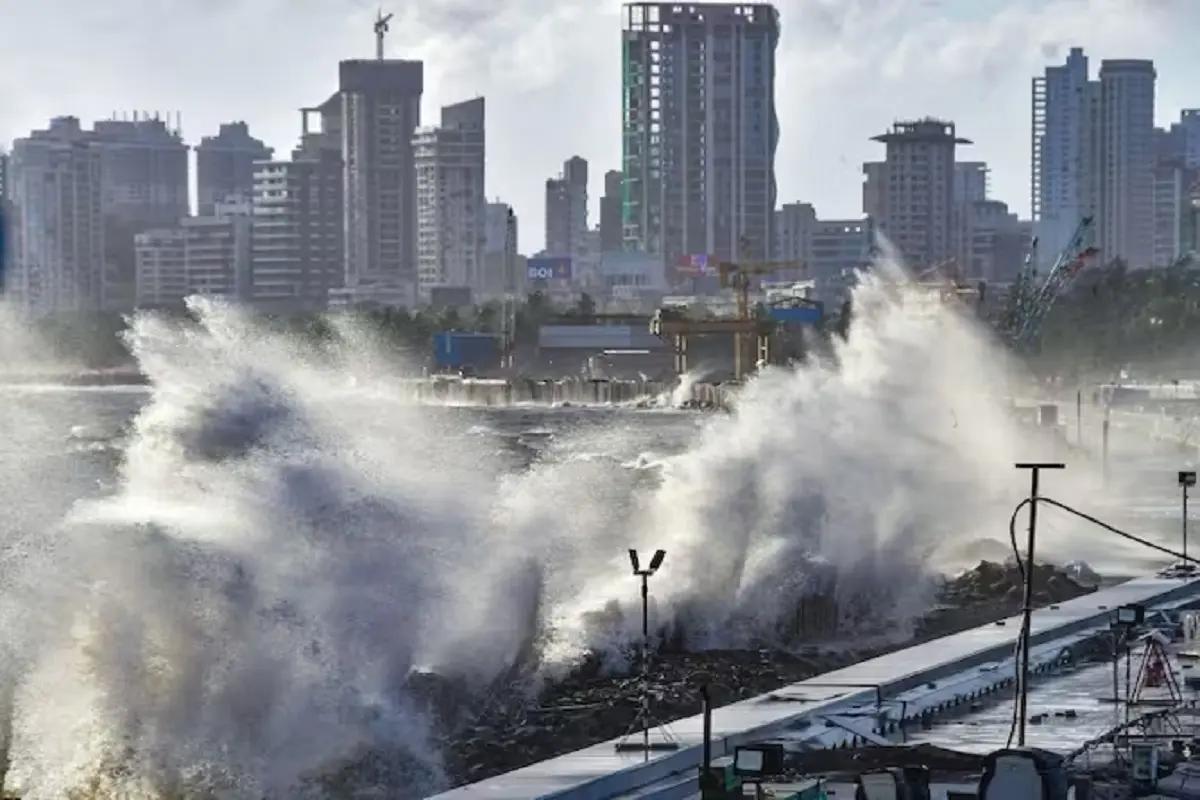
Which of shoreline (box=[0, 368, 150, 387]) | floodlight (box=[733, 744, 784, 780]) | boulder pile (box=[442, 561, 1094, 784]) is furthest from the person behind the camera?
shoreline (box=[0, 368, 150, 387])

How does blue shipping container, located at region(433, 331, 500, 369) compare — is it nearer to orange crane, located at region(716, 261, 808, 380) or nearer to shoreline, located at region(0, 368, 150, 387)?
orange crane, located at region(716, 261, 808, 380)

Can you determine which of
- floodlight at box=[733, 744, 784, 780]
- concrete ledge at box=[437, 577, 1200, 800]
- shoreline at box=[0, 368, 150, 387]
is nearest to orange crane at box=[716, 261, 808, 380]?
shoreline at box=[0, 368, 150, 387]

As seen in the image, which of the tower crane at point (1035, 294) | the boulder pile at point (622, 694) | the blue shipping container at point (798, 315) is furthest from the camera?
the blue shipping container at point (798, 315)

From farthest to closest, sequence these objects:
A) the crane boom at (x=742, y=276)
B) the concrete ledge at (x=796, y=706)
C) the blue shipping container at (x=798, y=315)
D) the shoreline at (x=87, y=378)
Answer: the blue shipping container at (x=798, y=315) → the crane boom at (x=742, y=276) → the shoreline at (x=87, y=378) → the concrete ledge at (x=796, y=706)

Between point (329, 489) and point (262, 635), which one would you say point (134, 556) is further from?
point (329, 489)

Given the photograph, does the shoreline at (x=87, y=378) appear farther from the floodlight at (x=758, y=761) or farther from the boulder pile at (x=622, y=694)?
the floodlight at (x=758, y=761)

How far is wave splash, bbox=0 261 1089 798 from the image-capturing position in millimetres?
29812

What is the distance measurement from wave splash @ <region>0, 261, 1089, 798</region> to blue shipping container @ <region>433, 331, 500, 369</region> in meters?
132

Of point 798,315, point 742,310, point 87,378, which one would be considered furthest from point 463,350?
point 87,378

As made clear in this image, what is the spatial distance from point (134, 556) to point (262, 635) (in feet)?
5.25

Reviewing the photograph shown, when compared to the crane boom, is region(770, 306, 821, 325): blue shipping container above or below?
below

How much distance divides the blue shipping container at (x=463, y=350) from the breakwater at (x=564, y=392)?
19.3 feet

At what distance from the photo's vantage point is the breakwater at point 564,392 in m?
167

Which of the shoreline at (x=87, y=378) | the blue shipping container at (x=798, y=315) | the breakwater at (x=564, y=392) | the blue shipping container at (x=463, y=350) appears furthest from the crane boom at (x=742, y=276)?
the shoreline at (x=87, y=378)
